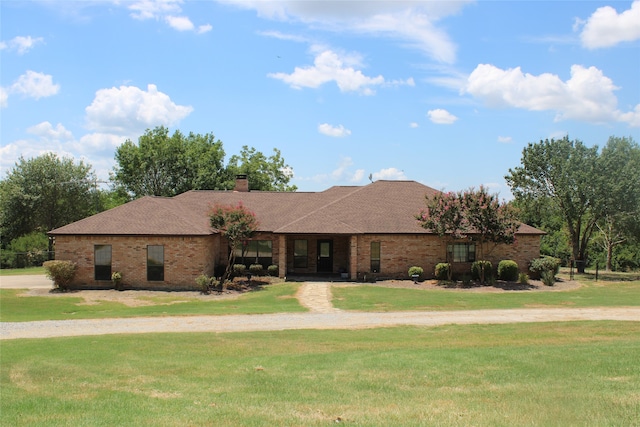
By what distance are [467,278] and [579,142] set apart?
1733 cm

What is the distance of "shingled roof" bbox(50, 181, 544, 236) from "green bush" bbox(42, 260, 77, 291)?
1.75 metres

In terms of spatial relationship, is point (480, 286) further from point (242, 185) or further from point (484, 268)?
point (242, 185)

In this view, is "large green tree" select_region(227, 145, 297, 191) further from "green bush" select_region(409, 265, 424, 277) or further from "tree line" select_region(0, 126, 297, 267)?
"green bush" select_region(409, 265, 424, 277)

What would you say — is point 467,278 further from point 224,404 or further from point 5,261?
point 5,261

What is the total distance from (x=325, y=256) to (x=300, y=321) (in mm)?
15115

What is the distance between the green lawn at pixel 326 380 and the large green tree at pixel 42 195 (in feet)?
126

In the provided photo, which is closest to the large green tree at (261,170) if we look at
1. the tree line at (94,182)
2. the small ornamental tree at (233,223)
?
the tree line at (94,182)

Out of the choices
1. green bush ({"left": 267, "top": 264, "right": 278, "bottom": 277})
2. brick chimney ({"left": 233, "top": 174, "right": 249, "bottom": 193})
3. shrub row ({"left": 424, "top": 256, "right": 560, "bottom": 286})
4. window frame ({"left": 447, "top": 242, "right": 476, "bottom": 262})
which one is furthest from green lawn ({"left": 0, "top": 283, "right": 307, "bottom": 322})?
brick chimney ({"left": 233, "top": 174, "right": 249, "bottom": 193})

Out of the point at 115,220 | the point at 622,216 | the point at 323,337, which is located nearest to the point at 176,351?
the point at 323,337

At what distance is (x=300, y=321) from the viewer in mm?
17859

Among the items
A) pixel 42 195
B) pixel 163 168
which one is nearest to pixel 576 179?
pixel 163 168

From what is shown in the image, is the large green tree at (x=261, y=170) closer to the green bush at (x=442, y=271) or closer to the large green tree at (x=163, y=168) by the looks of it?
the large green tree at (x=163, y=168)

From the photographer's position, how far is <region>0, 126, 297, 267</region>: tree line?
46.9 metres

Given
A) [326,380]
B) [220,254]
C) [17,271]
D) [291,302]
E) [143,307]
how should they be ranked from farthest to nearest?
1. [17,271]
2. [220,254]
3. [291,302]
4. [143,307]
5. [326,380]
